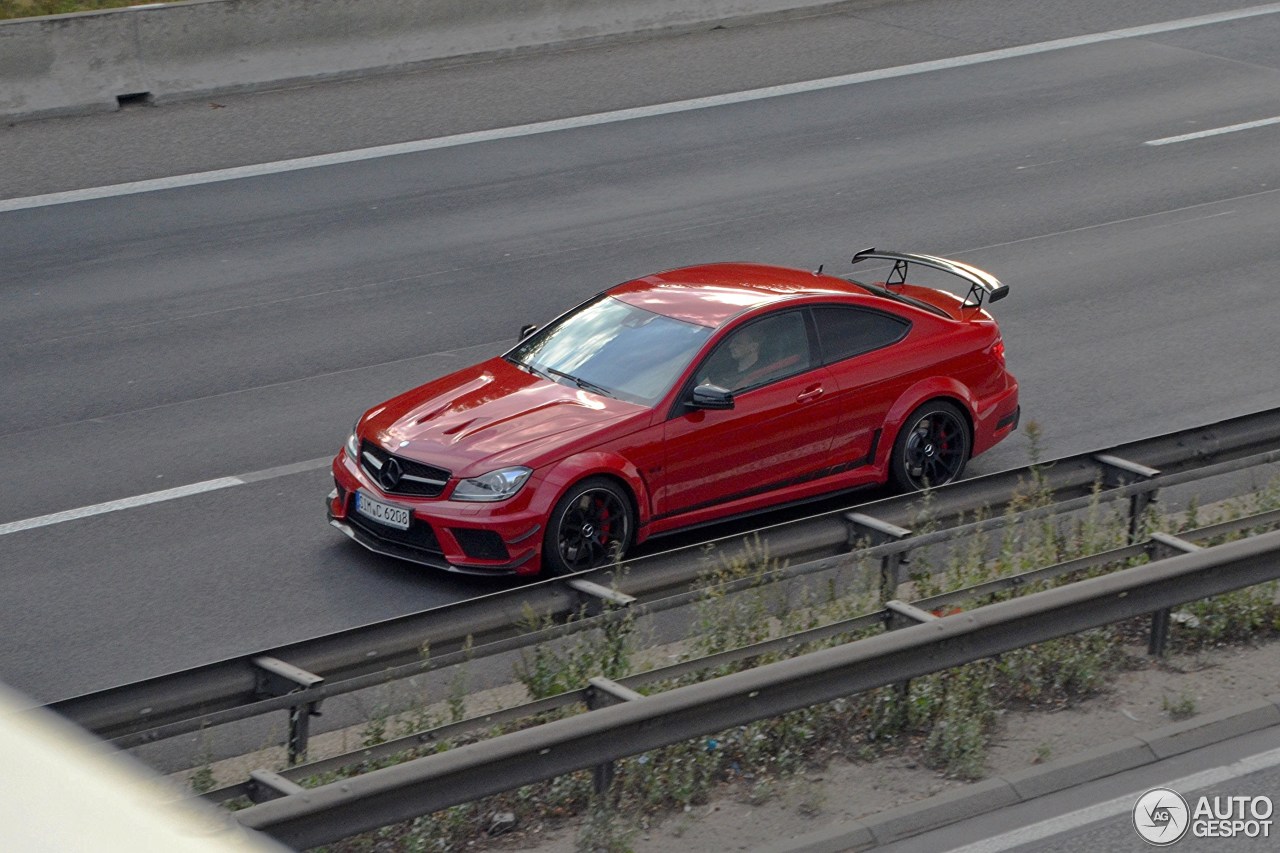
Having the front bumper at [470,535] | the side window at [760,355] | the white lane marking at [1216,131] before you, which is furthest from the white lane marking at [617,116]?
the side window at [760,355]

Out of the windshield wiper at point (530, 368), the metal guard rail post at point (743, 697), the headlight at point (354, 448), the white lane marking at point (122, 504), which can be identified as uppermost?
the windshield wiper at point (530, 368)

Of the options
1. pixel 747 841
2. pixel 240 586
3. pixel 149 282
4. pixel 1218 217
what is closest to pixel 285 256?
pixel 149 282

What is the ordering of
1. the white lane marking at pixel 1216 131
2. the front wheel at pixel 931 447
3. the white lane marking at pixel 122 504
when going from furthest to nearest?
the white lane marking at pixel 1216 131, the front wheel at pixel 931 447, the white lane marking at pixel 122 504

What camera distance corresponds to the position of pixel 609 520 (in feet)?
31.5

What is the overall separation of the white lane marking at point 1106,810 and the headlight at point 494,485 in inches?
137

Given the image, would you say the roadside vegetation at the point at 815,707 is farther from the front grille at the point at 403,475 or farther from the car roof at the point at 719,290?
the car roof at the point at 719,290

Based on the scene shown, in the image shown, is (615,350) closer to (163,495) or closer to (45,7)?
(163,495)

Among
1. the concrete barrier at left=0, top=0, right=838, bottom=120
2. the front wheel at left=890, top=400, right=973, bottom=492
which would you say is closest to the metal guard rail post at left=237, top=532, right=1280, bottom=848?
the front wheel at left=890, top=400, right=973, bottom=492

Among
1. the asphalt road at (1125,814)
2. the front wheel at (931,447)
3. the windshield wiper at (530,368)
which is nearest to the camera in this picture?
the asphalt road at (1125,814)

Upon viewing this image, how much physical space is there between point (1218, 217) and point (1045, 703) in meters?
10.1

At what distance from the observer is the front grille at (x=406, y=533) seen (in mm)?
9414

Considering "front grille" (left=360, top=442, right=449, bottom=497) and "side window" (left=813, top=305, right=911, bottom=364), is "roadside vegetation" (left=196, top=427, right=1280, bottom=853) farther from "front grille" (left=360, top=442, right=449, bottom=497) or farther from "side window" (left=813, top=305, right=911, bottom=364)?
"side window" (left=813, top=305, right=911, bottom=364)

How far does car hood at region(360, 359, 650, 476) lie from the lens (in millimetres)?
9406

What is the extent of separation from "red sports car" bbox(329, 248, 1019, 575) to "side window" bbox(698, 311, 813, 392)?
11 millimetres
